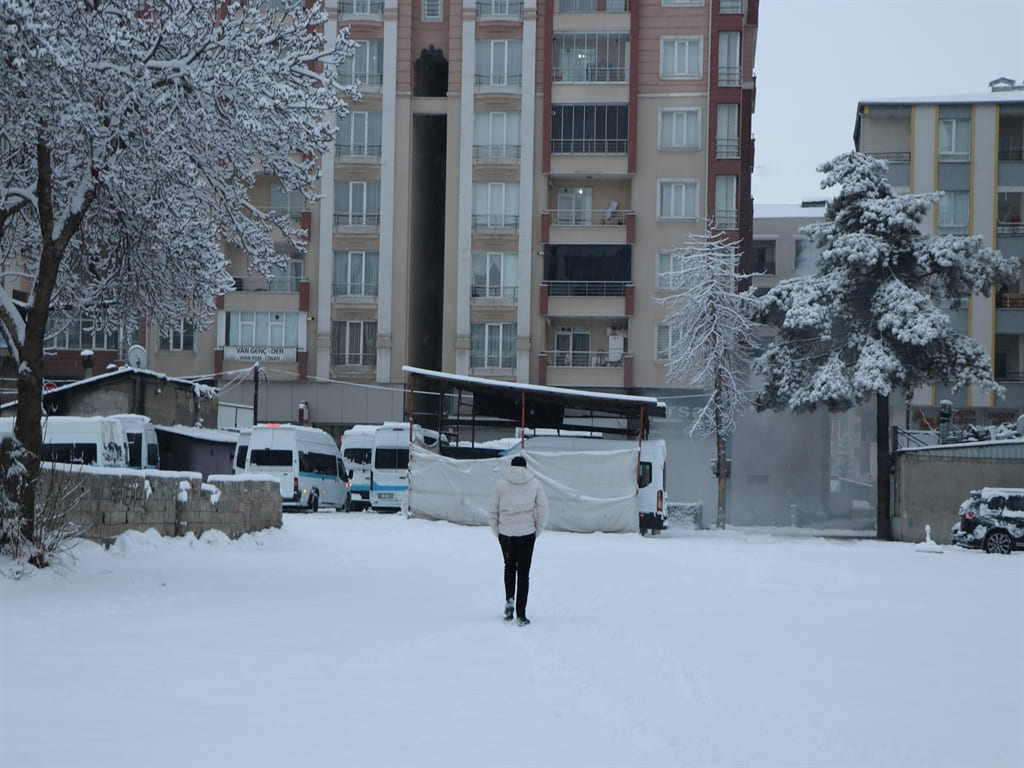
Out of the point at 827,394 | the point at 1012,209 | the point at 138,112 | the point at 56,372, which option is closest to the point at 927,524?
the point at 827,394

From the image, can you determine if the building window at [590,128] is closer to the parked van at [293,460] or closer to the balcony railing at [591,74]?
the balcony railing at [591,74]

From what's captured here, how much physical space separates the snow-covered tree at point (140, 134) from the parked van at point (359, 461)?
89.8ft

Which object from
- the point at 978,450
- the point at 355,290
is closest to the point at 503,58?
the point at 355,290

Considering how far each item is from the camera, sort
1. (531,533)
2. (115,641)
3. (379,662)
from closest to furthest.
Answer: (379,662) < (115,641) < (531,533)

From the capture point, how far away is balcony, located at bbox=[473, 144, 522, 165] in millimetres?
56500

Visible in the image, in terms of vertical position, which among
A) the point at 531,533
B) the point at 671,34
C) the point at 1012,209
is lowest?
the point at 531,533

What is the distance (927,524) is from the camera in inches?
1553

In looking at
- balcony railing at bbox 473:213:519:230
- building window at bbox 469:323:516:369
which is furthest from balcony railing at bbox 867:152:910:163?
building window at bbox 469:323:516:369

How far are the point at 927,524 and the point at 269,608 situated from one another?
99.1ft

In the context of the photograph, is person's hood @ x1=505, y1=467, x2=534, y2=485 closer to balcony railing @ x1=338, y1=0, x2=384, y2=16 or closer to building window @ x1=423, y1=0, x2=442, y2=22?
balcony railing @ x1=338, y1=0, x2=384, y2=16

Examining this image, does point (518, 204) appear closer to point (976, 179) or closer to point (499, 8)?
point (499, 8)

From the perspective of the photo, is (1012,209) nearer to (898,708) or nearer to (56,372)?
(56,372)

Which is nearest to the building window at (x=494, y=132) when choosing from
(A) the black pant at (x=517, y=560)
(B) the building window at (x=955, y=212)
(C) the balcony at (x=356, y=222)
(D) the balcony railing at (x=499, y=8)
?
(D) the balcony railing at (x=499, y=8)

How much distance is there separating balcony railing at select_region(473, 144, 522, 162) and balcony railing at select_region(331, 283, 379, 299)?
7.59m
